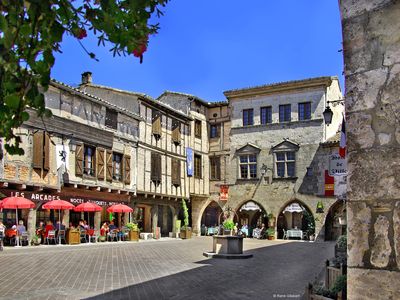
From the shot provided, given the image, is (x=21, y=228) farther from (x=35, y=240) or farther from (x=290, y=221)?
(x=290, y=221)

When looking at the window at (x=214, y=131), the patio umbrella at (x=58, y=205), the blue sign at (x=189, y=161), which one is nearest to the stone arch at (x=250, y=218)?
the blue sign at (x=189, y=161)

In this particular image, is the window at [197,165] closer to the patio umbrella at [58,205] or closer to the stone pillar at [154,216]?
the stone pillar at [154,216]

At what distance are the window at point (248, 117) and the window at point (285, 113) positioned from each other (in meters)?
2.02

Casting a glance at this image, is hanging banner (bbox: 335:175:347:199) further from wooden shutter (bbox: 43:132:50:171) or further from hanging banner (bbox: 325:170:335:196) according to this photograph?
hanging banner (bbox: 325:170:335:196)

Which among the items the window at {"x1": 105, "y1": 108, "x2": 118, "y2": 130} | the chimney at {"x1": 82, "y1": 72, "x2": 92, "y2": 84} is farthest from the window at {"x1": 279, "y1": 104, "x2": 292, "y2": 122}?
the chimney at {"x1": 82, "y1": 72, "x2": 92, "y2": 84}

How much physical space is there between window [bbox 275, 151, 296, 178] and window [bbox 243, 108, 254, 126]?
296cm

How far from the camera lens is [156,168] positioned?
27.1 meters

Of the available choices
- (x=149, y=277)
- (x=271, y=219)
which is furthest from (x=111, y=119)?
(x=149, y=277)

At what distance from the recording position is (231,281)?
380 inches

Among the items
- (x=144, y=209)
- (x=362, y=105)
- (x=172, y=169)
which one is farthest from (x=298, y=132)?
(x=362, y=105)

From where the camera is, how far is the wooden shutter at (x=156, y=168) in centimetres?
2686

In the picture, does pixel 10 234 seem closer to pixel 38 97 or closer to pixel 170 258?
pixel 170 258

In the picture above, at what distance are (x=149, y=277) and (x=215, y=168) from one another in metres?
22.0

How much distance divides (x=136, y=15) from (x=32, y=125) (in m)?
17.9
